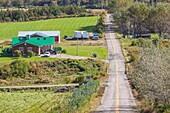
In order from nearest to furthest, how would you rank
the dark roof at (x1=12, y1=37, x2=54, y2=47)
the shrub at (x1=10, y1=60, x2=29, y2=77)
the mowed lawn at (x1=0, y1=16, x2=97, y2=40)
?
the shrub at (x1=10, y1=60, x2=29, y2=77)
the dark roof at (x1=12, y1=37, x2=54, y2=47)
the mowed lawn at (x1=0, y1=16, x2=97, y2=40)

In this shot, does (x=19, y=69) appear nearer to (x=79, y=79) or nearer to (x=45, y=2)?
(x=79, y=79)

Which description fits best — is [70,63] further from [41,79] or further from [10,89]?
[10,89]

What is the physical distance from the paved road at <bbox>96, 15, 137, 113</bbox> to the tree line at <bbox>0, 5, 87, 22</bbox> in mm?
42439

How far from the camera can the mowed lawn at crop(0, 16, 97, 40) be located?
101 metres

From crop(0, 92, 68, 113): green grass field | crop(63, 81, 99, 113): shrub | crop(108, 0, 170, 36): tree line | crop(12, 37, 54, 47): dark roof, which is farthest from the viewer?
crop(108, 0, 170, 36): tree line

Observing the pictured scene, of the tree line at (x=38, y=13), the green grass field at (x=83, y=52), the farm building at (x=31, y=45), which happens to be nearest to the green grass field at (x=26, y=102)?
the green grass field at (x=83, y=52)

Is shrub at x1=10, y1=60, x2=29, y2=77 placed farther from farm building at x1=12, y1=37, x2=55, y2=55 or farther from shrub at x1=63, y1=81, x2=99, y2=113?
shrub at x1=63, y1=81, x2=99, y2=113

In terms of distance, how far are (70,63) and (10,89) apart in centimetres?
1413

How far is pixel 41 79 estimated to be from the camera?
55969 mm

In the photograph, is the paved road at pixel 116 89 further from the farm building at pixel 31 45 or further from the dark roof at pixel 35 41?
the farm building at pixel 31 45

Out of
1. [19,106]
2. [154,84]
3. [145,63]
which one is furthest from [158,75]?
[19,106]

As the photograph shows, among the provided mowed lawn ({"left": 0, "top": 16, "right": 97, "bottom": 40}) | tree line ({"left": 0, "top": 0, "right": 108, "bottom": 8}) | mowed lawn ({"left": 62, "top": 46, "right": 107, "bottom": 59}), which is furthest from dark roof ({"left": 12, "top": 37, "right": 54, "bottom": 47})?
tree line ({"left": 0, "top": 0, "right": 108, "bottom": 8})

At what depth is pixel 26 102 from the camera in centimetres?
3938

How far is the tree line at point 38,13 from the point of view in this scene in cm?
11644
